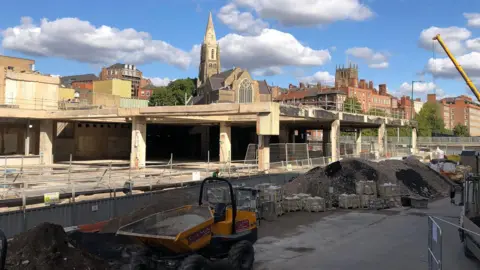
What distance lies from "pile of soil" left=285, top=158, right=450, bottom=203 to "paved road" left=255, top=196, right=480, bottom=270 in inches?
102

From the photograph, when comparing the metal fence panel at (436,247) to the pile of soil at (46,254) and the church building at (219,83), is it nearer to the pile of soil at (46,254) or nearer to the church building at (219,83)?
the pile of soil at (46,254)

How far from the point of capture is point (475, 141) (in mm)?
72750

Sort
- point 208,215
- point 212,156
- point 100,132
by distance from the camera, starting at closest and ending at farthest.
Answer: point 208,215, point 100,132, point 212,156

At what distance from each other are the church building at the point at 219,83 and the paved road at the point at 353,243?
7791cm

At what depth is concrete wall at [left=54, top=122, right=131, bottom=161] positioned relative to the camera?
4678 centimetres

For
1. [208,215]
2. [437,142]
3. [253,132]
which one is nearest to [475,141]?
[437,142]

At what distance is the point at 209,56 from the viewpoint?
129 metres

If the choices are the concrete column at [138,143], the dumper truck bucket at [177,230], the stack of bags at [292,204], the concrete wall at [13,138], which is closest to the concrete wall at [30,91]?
the concrete wall at [13,138]

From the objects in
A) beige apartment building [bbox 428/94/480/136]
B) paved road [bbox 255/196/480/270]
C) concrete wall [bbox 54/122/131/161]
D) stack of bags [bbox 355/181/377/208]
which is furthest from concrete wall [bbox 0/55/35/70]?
beige apartment building [bbox 428/94/480/136]

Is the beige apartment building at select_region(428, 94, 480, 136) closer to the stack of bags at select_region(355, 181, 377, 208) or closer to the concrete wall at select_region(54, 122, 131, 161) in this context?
the concrete wall at select_region(54, 122, 131, 161)

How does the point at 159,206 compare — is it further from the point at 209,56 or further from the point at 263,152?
the point at 209,56

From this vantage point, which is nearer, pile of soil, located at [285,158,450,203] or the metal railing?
pile of soil, located at [285,158,450,203]

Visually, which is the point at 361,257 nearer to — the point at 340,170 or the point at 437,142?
the point at 340,170

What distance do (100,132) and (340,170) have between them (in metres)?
36.8
